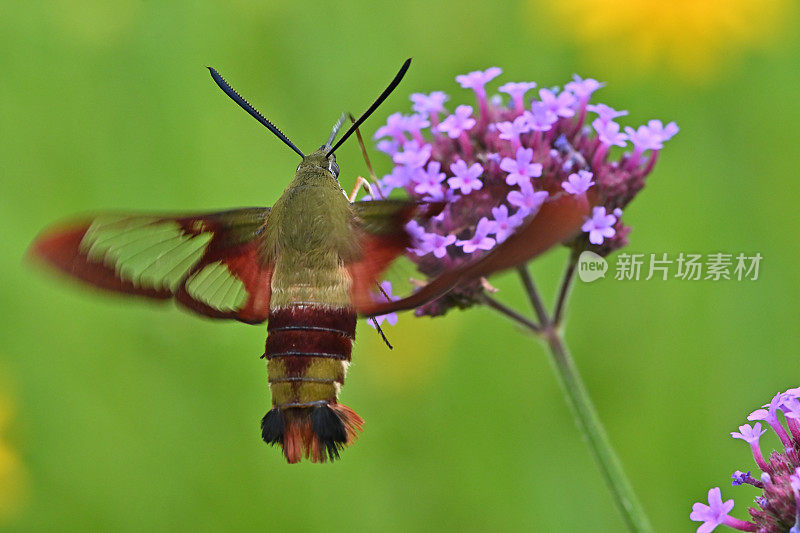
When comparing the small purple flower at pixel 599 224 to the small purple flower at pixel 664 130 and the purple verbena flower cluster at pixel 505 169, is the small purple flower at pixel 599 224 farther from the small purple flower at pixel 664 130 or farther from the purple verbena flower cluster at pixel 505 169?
the small purple flower at pixel 664 130

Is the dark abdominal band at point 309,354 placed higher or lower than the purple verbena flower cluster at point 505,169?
lower

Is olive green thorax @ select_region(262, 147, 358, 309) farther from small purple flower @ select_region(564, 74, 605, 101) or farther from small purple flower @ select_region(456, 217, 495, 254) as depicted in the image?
small purple flower @ select_region(564, 74, 605, 101)

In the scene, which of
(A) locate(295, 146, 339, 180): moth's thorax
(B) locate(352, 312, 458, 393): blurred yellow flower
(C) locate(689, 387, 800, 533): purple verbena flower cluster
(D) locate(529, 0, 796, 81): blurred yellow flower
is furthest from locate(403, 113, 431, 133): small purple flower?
(D) locate(529, 0, 796, 81): blurred yellow flower

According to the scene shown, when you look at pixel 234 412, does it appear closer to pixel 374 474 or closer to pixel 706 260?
pixel 374 474

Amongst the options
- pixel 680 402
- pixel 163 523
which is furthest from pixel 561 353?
pixel 163 523

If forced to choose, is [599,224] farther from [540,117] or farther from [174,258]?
[174,258]

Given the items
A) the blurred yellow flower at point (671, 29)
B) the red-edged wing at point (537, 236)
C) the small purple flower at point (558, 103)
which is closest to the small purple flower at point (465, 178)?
the small purple flower at point (558, 103)
